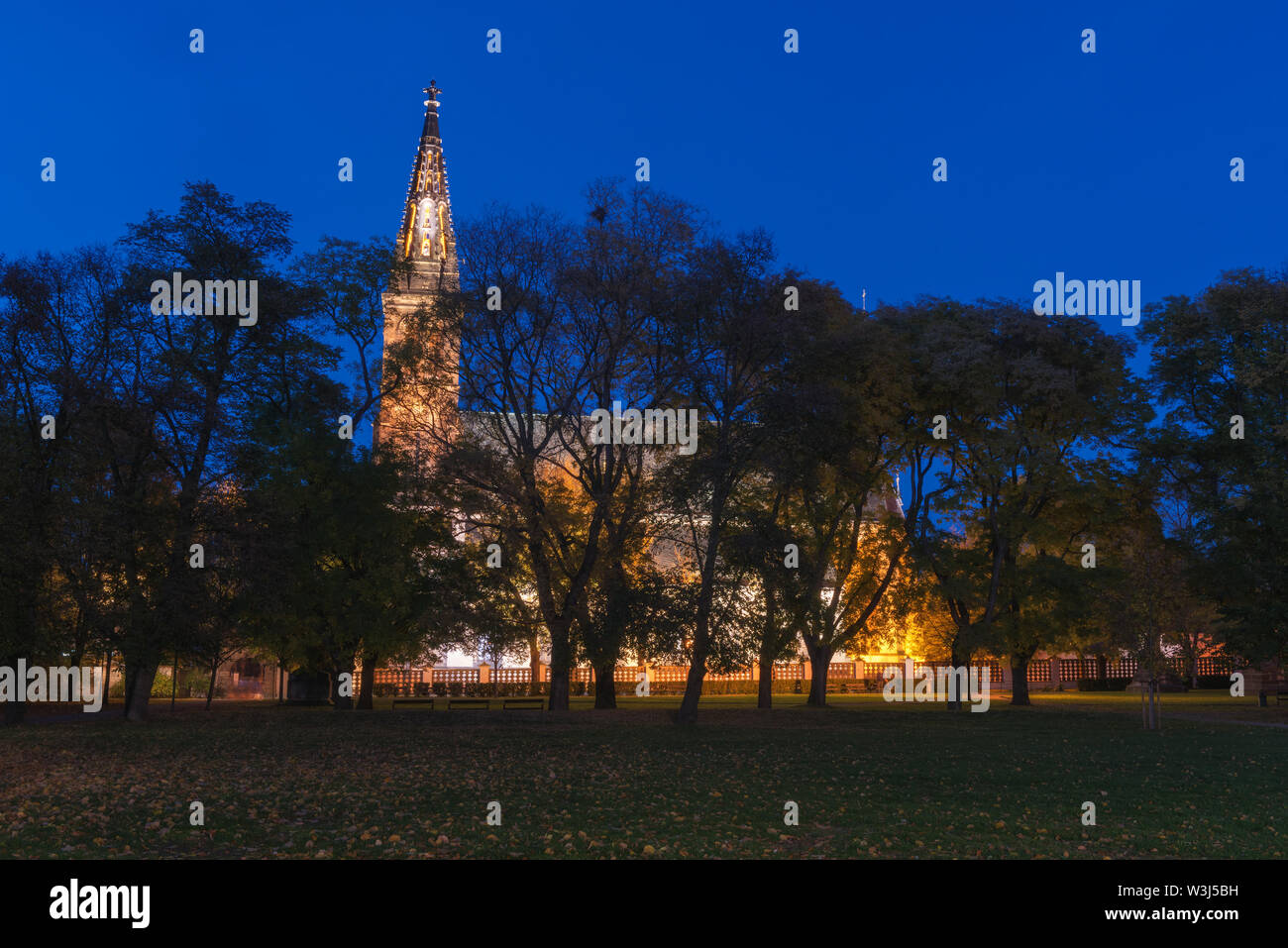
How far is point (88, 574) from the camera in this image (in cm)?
2819

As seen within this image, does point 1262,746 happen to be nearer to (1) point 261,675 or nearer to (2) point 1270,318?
(2) point 1270,318

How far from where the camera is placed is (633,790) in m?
16.0

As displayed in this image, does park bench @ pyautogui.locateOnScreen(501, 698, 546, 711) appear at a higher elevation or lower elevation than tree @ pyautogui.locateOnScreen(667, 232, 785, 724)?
lower

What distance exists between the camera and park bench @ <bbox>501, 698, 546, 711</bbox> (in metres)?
38.0

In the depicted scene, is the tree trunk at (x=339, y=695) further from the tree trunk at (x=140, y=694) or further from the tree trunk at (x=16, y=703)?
the tree trunk at (x=16, y=703)

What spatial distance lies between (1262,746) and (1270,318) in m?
20.0

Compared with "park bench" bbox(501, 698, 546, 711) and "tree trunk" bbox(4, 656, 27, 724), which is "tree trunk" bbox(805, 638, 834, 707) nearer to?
"park bench" bbox(501, 698, 546, 711)

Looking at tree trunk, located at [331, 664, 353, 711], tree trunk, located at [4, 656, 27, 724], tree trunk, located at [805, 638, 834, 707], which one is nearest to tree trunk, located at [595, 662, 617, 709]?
tree trunk, located at [805, 638, 834, 707]

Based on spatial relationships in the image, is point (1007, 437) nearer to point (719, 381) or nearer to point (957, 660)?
point (957, 660)

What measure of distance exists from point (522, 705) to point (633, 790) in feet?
82.2

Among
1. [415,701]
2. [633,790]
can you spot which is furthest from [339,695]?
[633,790]

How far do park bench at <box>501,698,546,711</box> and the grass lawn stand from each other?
8.01 metres
